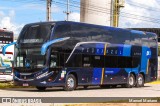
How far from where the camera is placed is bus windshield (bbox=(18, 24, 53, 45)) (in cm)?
2395

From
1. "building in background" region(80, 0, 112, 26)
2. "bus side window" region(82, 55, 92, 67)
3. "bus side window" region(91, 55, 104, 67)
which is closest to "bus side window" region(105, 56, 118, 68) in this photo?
"bus side window" region(91, 55, 104, 67)

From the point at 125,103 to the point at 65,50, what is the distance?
873 centimetres

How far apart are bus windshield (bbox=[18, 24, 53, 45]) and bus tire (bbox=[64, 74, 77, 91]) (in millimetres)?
2652

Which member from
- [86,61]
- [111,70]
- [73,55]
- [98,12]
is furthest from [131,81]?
[98,12]

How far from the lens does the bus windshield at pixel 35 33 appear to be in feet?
78.6

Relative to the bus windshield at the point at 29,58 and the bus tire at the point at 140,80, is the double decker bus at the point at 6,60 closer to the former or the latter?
the bus windshield at the point at 29,58

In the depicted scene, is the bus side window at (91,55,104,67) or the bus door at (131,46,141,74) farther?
the bus door at (131,46,141,74)

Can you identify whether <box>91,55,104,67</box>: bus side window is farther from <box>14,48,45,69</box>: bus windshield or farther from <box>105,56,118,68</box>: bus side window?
<box>14,48,45,69</box>: bus windshield

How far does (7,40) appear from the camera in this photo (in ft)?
113

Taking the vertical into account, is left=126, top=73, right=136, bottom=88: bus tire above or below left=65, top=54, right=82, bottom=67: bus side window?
below

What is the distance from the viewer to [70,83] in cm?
2528

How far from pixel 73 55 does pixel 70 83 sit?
1.55 m

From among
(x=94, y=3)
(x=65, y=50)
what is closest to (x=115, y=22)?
(x=94, y=3)

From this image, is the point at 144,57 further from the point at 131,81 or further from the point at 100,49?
the point at 100,49
